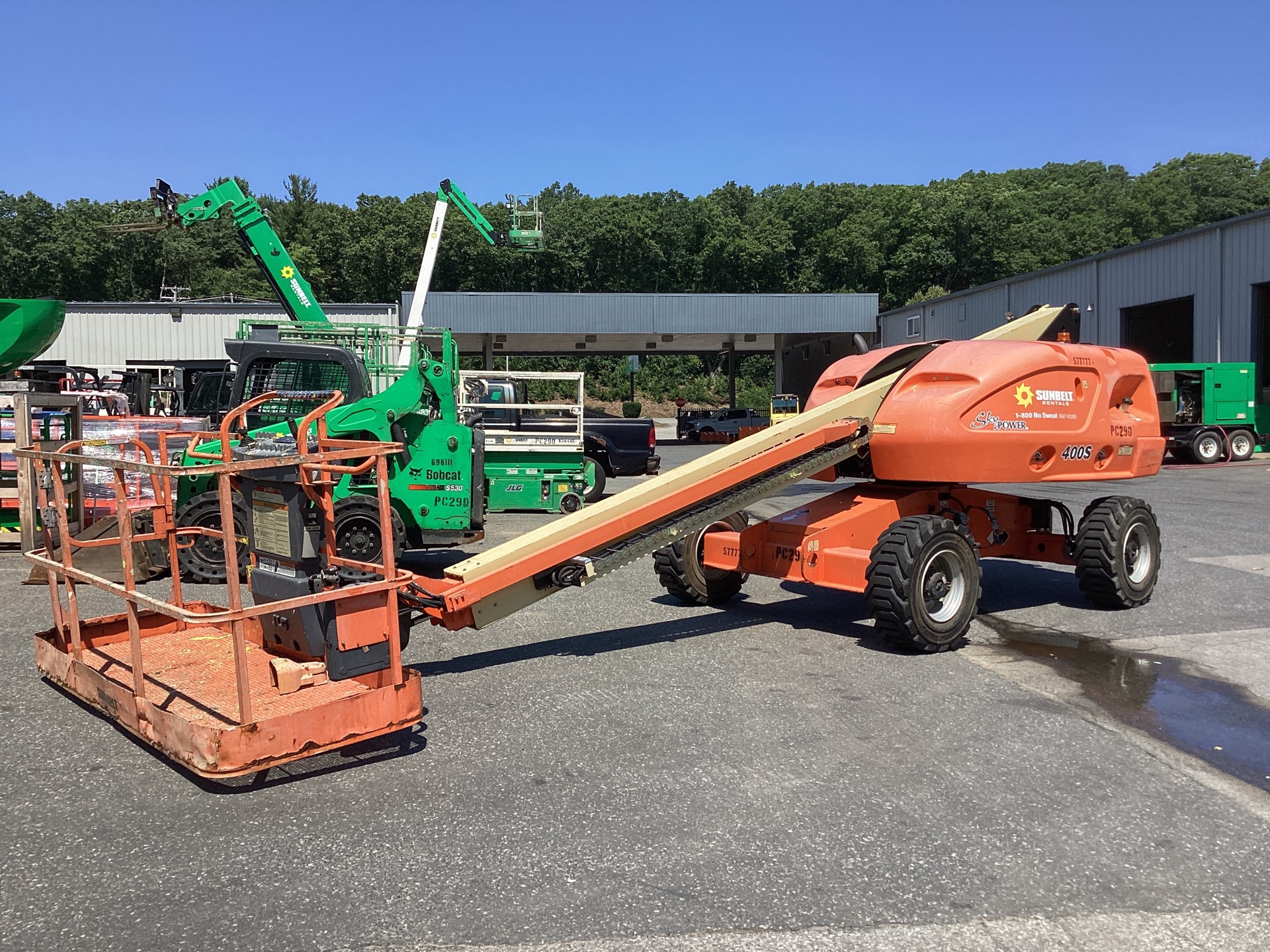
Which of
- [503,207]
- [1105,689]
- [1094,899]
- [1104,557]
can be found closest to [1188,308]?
[1104,557]

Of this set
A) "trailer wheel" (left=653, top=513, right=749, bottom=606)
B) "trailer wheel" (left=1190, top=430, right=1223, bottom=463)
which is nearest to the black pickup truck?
"trailer wheel" (left=653, top=513, right=749, bottom=606)

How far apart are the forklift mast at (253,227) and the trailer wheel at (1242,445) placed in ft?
84.2

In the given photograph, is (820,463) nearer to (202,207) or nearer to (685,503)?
(685,503)

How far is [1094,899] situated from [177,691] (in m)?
4.61

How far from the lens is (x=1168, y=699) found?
20.5ft

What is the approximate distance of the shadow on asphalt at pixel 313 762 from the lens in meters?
4.88

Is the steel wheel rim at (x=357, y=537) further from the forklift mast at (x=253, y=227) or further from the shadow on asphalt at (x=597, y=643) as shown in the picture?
the forklift mast at (x=253, y=227)

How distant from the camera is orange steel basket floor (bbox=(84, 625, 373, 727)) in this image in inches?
207

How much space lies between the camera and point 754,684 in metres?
6.54

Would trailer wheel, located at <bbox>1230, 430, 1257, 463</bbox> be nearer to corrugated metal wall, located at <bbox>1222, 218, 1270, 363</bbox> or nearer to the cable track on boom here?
corrugated metal wall, located at <bbox>1222, 218, 1270, 363</bbox>

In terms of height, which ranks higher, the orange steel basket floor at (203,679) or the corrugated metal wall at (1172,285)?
the corrugated metal wall at (1172,285)

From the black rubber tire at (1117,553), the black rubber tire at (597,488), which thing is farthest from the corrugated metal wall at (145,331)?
the black rubber tire at (1117,553)

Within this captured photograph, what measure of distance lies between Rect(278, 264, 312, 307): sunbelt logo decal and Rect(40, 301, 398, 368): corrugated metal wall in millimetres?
21916

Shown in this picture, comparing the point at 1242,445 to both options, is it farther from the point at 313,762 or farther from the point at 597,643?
the point at 313,762
